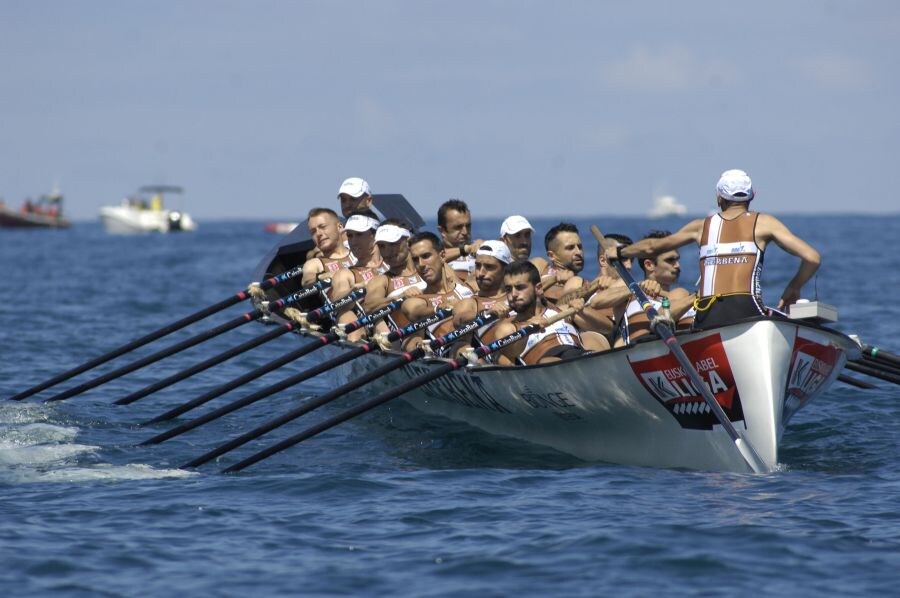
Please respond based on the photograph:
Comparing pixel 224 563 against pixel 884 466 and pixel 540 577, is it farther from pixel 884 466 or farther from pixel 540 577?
pixel 884 466

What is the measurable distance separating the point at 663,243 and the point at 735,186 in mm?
754

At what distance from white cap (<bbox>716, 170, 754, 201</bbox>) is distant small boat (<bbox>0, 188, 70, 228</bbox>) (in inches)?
4162

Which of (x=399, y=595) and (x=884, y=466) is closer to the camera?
(x=399, y=595)

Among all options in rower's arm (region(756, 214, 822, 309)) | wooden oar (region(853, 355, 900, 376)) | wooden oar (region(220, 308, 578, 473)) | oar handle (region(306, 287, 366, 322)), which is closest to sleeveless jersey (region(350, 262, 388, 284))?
oar handle (region(306, 287, 366, 322))

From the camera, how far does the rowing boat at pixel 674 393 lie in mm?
9602

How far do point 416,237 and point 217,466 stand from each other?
286 cm

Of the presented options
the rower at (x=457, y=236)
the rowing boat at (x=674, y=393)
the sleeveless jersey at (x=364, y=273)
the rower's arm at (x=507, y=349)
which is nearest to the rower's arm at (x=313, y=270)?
the sleeveless jersey at (x=364, y=273)

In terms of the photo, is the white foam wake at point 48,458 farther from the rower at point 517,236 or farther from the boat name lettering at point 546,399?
the rower at point 517,236

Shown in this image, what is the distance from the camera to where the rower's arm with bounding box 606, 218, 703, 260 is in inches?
394

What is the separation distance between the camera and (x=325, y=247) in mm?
15234

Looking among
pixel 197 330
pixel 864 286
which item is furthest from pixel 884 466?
pixel 864 286

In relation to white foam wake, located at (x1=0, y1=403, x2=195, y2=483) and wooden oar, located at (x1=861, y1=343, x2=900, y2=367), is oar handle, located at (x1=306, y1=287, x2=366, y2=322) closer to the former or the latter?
white foam wake, located at (x1=0, y1=403, x2=195, y2=483)

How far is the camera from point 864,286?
1334 inches

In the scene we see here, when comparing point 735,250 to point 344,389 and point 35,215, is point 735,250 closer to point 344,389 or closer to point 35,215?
point 344,389
